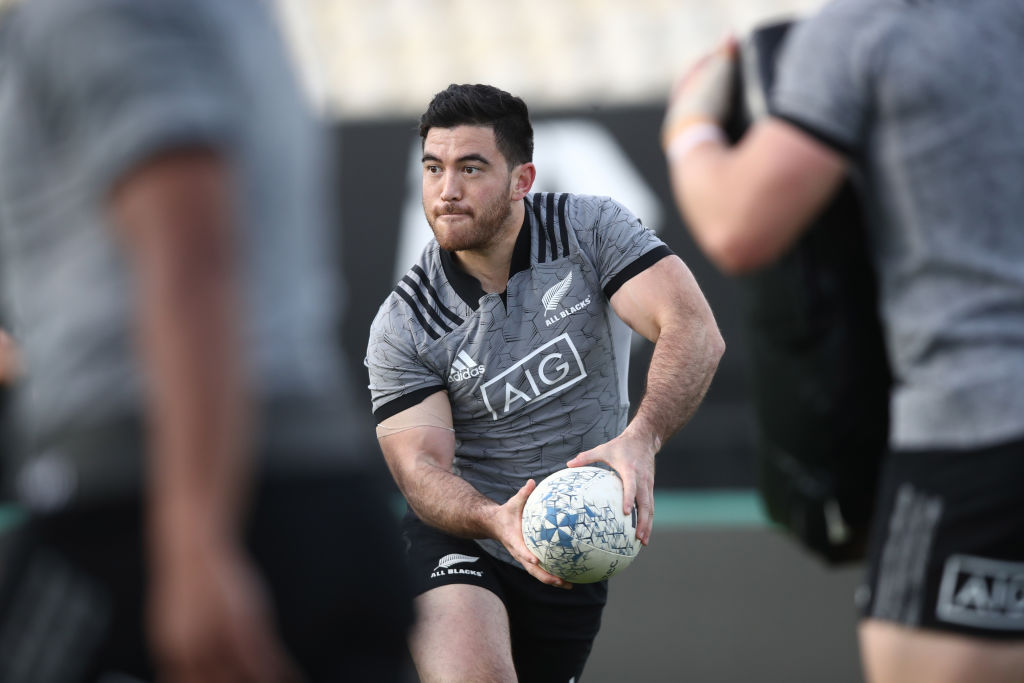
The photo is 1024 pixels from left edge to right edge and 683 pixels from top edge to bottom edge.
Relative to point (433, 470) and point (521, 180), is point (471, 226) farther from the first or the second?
point (433, 470)

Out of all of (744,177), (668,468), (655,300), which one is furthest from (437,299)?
(668,468)

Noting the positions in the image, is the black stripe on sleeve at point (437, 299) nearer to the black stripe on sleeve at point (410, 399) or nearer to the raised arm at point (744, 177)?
the black stripe on sleeve at point (410, 399)

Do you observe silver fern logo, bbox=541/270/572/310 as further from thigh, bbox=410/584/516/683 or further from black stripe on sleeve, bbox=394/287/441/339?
thigh, bbox=410/584/516/683

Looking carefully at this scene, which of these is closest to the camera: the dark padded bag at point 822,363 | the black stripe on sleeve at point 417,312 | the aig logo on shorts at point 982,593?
the aig logo on shorts at point 982,593

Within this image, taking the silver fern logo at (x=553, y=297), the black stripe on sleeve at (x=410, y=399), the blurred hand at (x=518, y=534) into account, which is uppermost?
the silver fern logo at (x=553, y=297)

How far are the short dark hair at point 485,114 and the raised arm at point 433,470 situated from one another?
83 cm

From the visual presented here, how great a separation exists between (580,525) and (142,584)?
200 cm


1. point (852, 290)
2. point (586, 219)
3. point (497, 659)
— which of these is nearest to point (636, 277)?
point (586, 219)

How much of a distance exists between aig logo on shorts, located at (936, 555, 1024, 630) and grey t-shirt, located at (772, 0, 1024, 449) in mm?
206

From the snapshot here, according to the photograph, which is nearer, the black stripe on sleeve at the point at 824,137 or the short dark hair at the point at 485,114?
the black stripe on sleeve at the point at 824,137

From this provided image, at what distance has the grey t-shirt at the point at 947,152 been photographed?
2086mm

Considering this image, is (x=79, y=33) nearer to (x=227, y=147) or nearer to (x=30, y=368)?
(x=227, y=147)

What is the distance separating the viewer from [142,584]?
1615mm

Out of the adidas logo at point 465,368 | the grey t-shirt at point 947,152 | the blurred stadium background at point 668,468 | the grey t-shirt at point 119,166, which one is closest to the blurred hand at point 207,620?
the grey t-shirt at point 119,166
